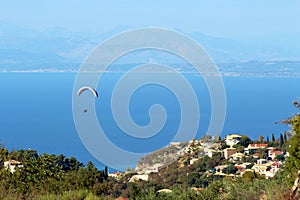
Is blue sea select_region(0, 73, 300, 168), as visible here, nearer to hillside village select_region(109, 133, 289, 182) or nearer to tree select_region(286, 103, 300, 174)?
hillside village select_region(109, 133, 289, 182)

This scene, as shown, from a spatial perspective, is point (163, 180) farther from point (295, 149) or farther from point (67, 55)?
point (67, 55)

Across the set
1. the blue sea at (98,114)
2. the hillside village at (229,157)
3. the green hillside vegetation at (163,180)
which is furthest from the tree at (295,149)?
the blue sea at (98,114)

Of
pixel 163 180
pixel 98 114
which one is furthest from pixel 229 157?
pixel 98 114

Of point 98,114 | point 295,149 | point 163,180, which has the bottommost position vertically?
point 295,149

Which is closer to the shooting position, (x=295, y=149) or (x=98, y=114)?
(x=295, y=149)

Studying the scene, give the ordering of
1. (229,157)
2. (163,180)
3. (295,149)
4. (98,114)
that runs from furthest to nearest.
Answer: (98,114)
(229,157)
(163,180)
(295,149)

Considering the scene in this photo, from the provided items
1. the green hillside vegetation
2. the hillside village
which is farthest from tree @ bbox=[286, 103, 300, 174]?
the hillside village
